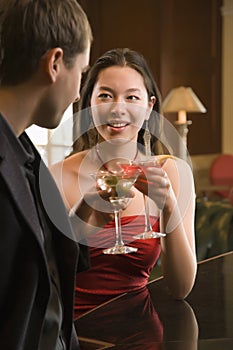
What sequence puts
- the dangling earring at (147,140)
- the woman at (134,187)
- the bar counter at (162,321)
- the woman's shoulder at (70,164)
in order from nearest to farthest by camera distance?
the bar counter at (162,321), the woman at (134,187), the dangling earring at (147,140), the woman's shoulder at (70,164)

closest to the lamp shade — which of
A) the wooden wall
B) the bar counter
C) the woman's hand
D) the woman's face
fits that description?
the wooden wall

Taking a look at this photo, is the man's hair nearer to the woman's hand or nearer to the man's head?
the man's head

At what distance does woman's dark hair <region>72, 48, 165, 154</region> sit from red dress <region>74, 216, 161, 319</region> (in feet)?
1.00

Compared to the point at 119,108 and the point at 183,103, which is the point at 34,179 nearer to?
the point at 119,108

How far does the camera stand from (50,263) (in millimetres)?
1309

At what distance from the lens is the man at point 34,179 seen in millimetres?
1127

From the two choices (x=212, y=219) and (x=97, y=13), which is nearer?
(x=212, y=219)

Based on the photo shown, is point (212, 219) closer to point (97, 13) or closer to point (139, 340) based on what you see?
point (139, 340)

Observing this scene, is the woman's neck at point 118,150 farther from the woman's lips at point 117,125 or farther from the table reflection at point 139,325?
the table reflection at point 139,325

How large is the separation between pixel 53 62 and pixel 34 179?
0.68ft

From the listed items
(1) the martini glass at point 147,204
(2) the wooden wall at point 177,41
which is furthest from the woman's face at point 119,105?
(2) the wooden wall at point 177,41

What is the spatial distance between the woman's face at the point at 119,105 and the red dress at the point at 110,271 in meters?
0.31

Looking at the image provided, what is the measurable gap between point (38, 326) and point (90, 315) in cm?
53

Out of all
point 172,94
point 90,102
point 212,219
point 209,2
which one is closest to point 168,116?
point 172,94
